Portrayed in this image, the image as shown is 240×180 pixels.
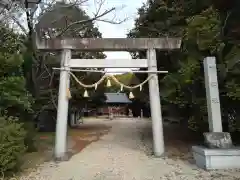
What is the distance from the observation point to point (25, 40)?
33.0 ft

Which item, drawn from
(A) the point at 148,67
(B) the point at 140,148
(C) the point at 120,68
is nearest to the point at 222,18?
(A) the point at 148,67

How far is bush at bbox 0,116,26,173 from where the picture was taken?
5.46 meters

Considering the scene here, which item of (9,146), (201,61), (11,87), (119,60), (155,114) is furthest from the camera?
(201,61)

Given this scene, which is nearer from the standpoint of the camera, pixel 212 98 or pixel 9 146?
pixel 9 146

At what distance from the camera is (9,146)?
561cm

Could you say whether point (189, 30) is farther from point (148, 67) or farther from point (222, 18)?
point (148, 67)

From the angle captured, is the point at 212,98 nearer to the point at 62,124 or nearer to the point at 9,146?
the point at 62,124

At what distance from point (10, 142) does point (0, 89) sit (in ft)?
6.16

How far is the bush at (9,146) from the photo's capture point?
5457 millimetres

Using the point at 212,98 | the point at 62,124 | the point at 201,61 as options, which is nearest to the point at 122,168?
the point at 62,124

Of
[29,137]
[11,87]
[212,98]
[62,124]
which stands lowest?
[29,137]

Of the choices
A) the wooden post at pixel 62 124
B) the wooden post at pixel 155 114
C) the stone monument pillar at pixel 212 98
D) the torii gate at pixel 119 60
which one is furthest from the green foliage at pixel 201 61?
the wooden post at pixel 62 124

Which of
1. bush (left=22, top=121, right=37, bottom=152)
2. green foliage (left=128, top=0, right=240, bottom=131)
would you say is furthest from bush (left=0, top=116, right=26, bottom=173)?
green foliage (left=128, top=0, right=240, bottom=131)

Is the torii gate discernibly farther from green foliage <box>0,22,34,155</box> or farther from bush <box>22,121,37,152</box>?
bush <box>22,121,37,152</box>
